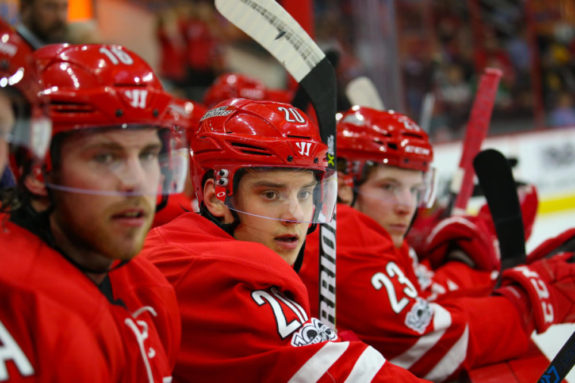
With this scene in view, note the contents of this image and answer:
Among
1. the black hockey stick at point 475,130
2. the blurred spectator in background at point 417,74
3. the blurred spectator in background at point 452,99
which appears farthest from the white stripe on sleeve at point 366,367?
the blurred spectator in background at point 452,99

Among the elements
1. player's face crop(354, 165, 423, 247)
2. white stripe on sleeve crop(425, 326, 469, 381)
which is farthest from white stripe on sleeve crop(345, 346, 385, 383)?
player's face crop(354, 165, 423, 247)

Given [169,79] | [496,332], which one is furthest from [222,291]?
[169,79]

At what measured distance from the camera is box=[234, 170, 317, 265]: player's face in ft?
4.60

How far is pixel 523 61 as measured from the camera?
820 centimetres

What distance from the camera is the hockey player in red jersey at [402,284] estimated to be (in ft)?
5.64

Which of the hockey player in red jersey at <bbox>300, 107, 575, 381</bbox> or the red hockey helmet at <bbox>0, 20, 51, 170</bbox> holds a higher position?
the red hockey helmet at <bbox>0, 20, 51, 170</bbox>

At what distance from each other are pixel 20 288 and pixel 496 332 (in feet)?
4.39

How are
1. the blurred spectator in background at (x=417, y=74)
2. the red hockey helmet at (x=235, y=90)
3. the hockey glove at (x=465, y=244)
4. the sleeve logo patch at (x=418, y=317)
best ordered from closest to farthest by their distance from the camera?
the sleeve logo patch at (x=418, y=317) → the hockey glove at (x=465, y=244) → the red hockey helmet at (x=235, y=90) → the blurred spectator in background at (x=417, y=74)

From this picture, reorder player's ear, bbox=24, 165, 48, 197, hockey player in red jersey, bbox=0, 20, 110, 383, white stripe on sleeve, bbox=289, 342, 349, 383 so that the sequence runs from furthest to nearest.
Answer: white stripe on sleeve, bbox=289, 342, 349, 383, player's ear, bbox=24, 165, 48, 197, hockey player in red jersey, bbox=0, 20, 110, 383

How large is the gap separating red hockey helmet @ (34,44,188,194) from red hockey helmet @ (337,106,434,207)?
39.7 inches

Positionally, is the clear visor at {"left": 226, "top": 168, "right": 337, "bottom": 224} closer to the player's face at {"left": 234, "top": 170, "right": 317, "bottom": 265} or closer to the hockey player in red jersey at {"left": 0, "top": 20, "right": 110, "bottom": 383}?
the player's face at {"left": 234, "top": 170, "right": 317, "bottom": 265}

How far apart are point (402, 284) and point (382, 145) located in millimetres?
428

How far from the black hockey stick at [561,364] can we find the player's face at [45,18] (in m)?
2.37

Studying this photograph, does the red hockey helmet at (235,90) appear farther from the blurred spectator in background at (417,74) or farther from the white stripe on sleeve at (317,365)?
the blurred spectator in background at (417,74)
